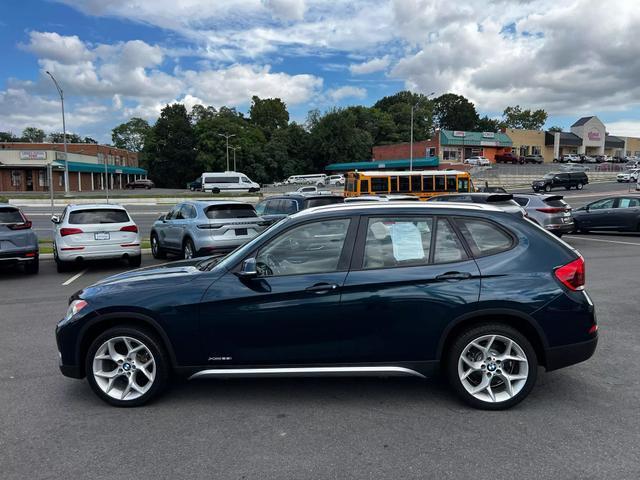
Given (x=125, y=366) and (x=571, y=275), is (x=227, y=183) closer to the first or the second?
(x=125, y=366)

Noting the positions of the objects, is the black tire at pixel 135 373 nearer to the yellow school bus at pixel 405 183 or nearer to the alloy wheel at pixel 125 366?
the alloy wheel at pixel 125 366

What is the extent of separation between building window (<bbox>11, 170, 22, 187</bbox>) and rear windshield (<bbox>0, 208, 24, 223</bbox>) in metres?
54.4

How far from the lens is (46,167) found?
186 feet

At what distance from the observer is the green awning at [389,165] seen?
69062 millimetres

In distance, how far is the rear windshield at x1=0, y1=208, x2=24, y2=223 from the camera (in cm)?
1045

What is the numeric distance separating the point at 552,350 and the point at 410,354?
1119 mm

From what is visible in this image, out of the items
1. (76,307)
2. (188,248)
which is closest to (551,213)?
→ (188,248)

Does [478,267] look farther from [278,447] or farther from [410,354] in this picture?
[278,447]

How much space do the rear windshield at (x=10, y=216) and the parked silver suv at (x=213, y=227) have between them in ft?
10.7

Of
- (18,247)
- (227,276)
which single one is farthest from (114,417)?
(18,247)

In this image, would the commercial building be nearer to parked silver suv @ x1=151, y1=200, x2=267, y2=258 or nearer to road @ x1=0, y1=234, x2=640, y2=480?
parked silver suv @ x1=151, y1=200, x2=267, y2=258

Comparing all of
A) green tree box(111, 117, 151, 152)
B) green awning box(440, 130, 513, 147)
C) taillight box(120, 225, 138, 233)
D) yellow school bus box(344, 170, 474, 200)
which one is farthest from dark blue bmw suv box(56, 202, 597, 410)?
green tree box(111, 117, 151, 152)

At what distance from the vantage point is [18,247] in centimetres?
1028

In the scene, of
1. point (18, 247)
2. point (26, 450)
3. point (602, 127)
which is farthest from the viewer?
point (602, 127)
